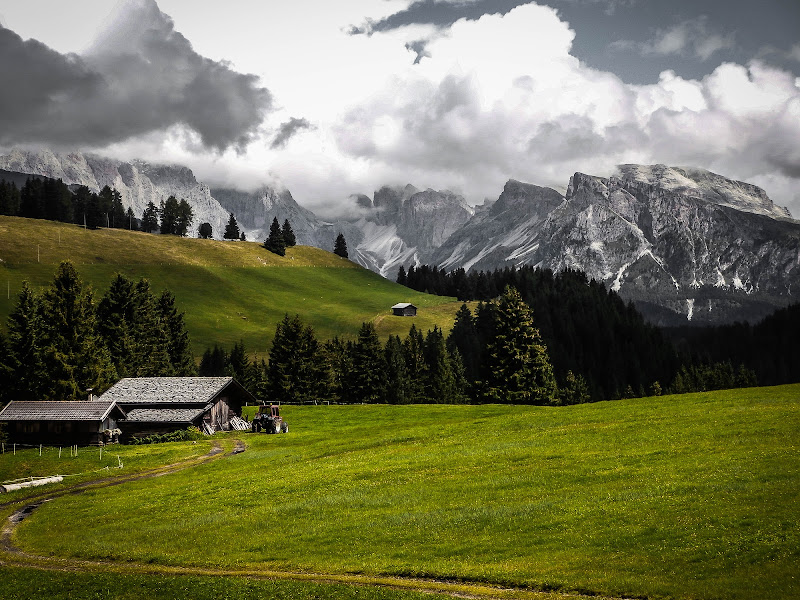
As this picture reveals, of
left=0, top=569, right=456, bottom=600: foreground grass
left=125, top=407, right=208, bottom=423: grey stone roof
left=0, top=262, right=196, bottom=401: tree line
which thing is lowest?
left=0, top=569, right=456, bottom=600: foreground grass

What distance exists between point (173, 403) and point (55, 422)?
15978 millimetres

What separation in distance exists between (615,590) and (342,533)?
14.5 m

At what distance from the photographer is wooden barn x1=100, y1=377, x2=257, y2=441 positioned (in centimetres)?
9000

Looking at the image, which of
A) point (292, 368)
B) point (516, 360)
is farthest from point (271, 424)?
point (292, 368)

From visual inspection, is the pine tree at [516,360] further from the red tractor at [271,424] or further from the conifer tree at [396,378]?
the conifer tree at [396,378]

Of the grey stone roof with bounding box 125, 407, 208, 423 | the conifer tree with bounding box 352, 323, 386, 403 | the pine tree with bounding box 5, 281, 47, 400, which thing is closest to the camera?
the grey stone roof with bounding box 125, 407, 208, 423

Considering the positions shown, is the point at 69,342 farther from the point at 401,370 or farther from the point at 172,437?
the point at 401,370

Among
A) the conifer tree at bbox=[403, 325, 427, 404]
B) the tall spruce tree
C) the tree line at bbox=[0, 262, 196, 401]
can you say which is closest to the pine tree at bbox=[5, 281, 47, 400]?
the tree line at bbox=[0, 262, 196, 401]

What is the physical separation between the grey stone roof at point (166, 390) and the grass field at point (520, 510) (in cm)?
3655

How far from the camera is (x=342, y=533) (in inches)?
1258

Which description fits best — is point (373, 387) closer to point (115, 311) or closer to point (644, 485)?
point (115, 311)

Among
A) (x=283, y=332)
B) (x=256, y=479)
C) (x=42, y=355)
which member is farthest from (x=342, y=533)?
(x=283, y=332)

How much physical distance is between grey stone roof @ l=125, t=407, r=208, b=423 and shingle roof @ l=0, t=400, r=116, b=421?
8.47 metres

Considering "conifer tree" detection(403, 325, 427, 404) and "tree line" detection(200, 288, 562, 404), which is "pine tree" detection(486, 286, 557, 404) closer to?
"tree line" detection(200, 288, 562, 404)
